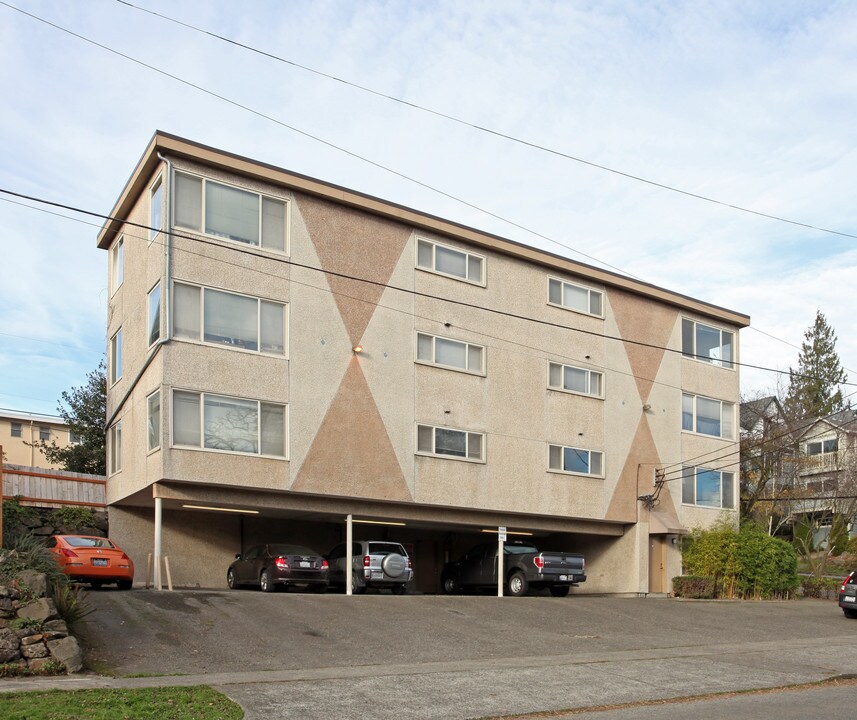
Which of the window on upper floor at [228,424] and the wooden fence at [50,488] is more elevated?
the window on upper floor at [228,424]

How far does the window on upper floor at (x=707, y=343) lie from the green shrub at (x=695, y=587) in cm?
799

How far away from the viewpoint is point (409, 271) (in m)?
28.0

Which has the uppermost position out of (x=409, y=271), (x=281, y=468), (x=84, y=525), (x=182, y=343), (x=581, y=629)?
(x=409, y=271)

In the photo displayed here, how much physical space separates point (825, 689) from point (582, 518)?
1676 centimetres

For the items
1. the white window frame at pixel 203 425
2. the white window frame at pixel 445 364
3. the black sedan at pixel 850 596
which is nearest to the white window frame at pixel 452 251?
the white window frame at pixel 445 364

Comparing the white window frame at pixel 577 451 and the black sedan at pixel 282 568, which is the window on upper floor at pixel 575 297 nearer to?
the white window frame at pixel 577 451

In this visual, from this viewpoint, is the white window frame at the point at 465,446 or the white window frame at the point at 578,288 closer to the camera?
the white window frame at the point at 465,446

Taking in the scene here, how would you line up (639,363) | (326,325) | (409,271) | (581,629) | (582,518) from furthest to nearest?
(639,363) → (582,518) → (409,271) → (326,325) → (581,629)

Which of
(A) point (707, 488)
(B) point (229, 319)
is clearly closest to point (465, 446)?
(B) point (229, 319)

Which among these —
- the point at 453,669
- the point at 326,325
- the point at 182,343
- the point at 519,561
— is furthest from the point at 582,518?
the point at 453,669

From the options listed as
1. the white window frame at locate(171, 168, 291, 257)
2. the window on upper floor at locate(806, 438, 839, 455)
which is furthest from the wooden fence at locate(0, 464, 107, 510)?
the window on upper floor at locate(806, 438, 839, 455)

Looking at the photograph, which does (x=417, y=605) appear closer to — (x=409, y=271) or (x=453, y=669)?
(x=453, y=669)

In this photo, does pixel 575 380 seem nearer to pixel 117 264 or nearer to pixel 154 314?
pixel 154 314

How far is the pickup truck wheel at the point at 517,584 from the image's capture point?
2805cm
